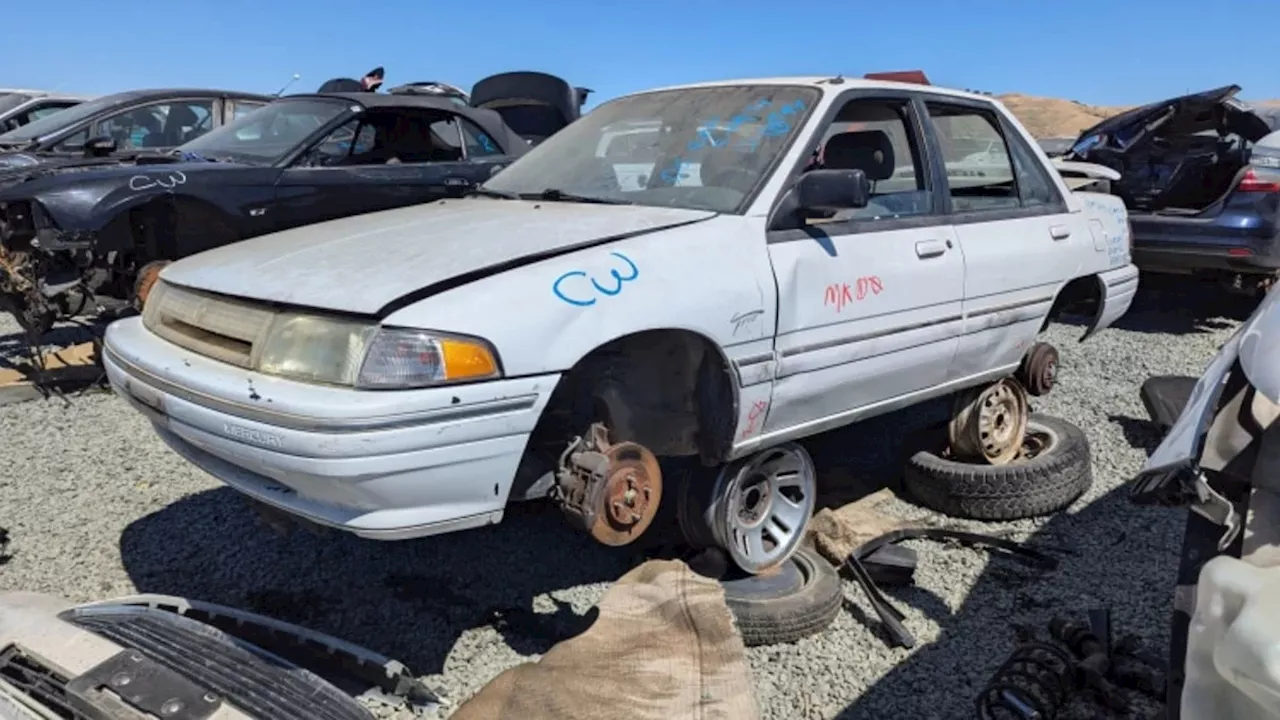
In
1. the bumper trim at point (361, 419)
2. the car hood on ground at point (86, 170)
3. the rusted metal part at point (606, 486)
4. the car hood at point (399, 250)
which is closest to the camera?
the bumper trim at point (361, 419)

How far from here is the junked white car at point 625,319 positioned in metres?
2.31

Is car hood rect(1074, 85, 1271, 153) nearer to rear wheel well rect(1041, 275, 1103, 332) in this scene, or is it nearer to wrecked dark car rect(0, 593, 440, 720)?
rear wheel well rect(1041, 275, 1103, 332)

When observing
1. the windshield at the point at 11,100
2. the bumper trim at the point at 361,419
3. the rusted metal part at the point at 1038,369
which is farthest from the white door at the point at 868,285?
the windshield at the point at 11,100

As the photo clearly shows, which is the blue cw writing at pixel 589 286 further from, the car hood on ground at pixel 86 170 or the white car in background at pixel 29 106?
the white car in background at pixel 29 106

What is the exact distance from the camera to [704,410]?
2.98m

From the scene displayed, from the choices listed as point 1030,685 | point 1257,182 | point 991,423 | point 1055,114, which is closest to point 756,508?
point 1030,685

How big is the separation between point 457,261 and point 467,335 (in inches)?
12.6

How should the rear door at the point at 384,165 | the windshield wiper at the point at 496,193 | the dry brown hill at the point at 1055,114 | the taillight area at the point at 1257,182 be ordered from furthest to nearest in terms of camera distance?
the dry brown hill at the point at 1055,114, the taillight area at the point at 1257,182, the rear door at the point at 384,165, the windshield wiper at the point at 496,193

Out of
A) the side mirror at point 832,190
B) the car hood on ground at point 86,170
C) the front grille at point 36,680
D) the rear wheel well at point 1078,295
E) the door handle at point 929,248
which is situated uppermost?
the side mirror at point 832,190

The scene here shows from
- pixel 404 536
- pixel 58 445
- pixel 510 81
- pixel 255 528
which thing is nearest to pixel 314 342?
pixel 404 536

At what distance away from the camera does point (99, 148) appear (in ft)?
21.5

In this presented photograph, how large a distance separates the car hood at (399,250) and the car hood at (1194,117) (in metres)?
6.46

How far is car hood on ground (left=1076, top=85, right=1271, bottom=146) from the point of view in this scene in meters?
7.39

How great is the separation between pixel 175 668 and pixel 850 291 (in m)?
2.25
